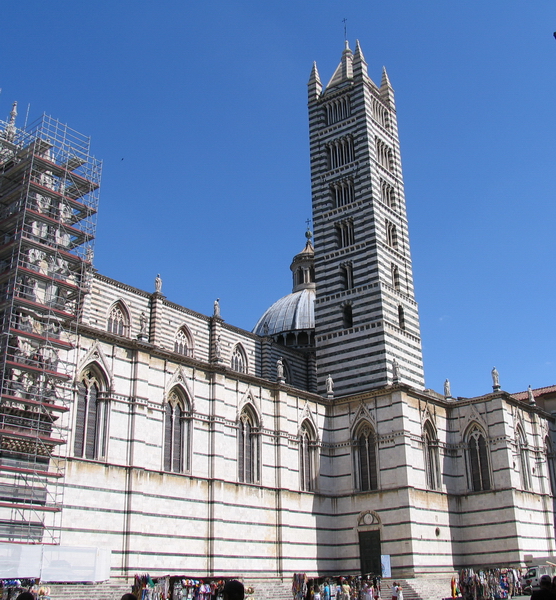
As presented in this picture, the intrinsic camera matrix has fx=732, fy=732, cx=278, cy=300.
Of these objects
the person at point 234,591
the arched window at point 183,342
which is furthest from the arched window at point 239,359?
the person at point 234,591

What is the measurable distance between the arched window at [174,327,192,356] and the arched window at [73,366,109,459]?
1248 cm

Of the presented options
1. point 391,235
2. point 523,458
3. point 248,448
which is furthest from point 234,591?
point 391,235

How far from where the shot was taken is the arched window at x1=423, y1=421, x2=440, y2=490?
110 ft

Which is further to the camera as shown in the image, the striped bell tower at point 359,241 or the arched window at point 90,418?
the striped bell tower at point 359,241

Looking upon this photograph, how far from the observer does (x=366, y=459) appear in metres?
33.4

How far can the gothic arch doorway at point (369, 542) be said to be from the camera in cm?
3167

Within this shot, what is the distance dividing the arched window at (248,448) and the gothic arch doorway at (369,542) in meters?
5.64

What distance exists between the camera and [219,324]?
40406 mm

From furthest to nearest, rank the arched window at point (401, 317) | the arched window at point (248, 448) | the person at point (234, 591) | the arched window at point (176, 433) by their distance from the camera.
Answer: the arched window at point (401, 317), the arched window at point (248, 448), the arched window at point (176, 433), the person at point (234, 591)

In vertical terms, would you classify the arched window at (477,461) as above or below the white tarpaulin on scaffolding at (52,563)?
above

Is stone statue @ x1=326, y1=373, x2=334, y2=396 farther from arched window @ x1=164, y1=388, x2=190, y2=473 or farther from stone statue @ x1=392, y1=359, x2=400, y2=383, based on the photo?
arched window @ x1=164, y1=388, x2=190, y2=473

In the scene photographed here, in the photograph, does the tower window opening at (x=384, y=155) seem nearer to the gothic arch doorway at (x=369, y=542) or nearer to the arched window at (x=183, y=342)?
the arched window at (x=183, y=342)

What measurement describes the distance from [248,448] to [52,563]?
40.7 ft

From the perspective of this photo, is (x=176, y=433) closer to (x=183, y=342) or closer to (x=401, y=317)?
(x=183, y=342)
